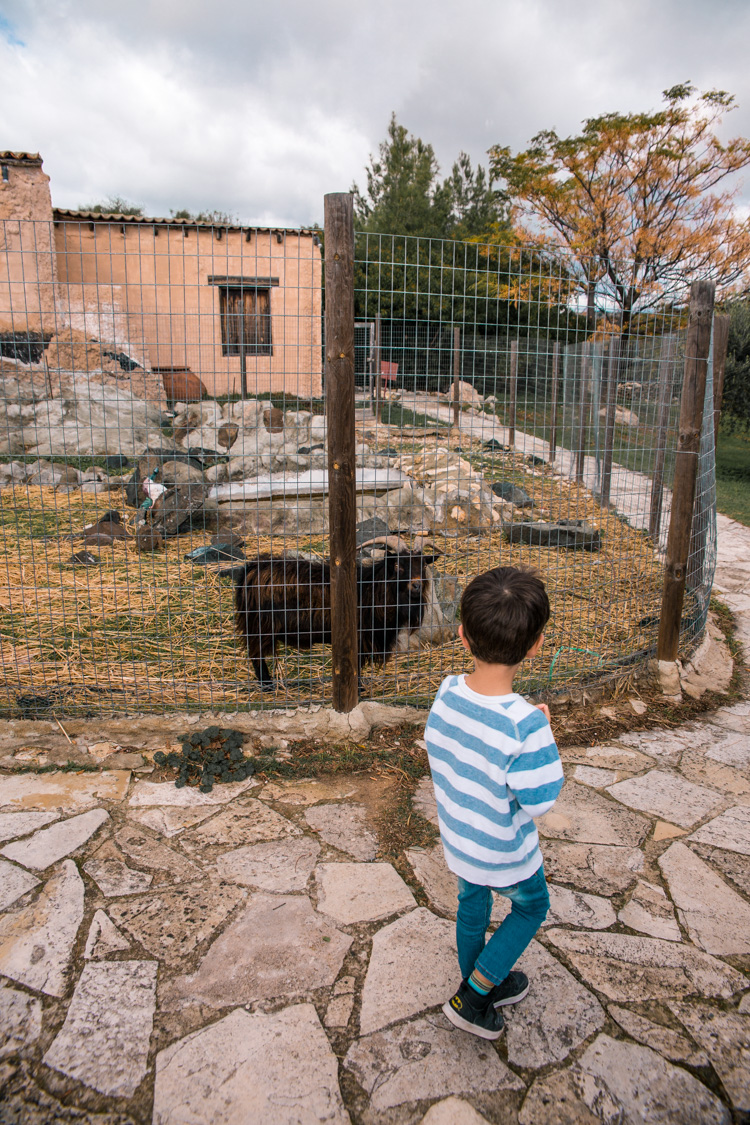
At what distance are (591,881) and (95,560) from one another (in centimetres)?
497

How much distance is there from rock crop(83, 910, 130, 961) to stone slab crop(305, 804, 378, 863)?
32.5 inches

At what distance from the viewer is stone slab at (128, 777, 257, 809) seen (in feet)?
9.66

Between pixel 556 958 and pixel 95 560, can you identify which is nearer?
pixel 556 958

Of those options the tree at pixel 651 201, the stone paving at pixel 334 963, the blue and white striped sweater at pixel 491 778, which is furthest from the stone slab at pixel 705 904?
the tree at pixel 651 201

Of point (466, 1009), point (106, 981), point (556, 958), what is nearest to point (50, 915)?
point (106, 981)

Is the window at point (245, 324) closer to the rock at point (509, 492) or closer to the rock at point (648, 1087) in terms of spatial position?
the rock at point (648, 1087)

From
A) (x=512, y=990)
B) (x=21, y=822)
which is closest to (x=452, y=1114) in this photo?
(x=512, y=990)

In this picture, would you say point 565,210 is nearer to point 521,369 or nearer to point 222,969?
point 521,369

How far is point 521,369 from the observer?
418 inches

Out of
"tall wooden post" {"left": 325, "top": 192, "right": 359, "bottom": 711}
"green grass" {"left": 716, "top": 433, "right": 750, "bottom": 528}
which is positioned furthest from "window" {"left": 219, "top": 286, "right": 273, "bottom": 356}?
"green grass" {"left": 716, "top": 433, "right": 750, "bottom": 528}

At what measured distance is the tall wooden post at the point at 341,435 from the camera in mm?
3021

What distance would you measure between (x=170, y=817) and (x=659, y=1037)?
195 cm

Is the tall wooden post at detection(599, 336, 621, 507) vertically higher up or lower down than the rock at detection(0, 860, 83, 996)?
higher up

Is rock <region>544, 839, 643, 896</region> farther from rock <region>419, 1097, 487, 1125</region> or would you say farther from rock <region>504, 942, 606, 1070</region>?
rock <region>419, 1097, 487, 1125</region>
